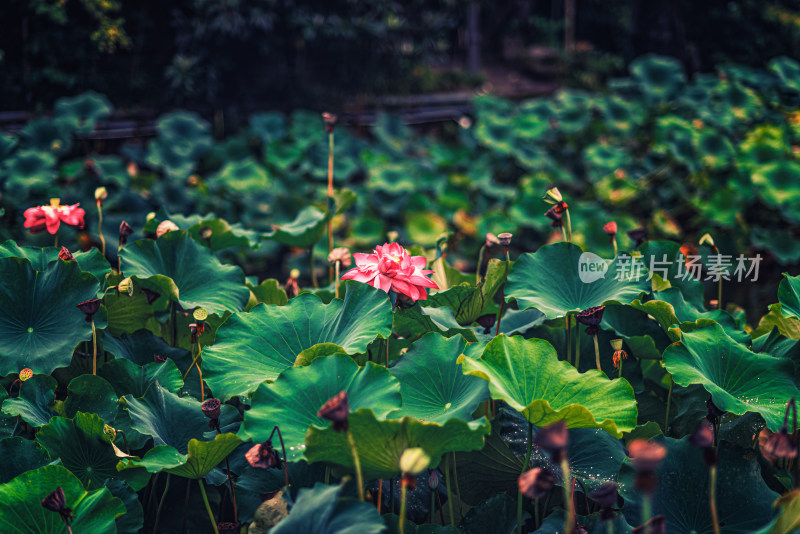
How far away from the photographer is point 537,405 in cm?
81

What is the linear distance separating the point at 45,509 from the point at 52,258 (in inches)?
21.3

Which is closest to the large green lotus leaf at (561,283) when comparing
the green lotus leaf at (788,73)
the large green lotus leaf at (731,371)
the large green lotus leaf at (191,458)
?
the large green lotus leaf at (731,371)

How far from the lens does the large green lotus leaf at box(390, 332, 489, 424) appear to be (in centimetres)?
96

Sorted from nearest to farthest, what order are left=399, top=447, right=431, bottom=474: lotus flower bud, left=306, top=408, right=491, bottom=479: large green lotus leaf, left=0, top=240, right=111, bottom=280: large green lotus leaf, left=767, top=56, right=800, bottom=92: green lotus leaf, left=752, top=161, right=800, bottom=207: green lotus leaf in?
left=399, top=447, right=431, bottom=474: lotus flower bud
left=306, top=408, right=491, bottom=479: large green lotus leaf
left=0, top=240, right=111, bottom=280: large green lotus leaf
left=752, top=161, right=800, bottom=207: green lotus leaf
left=767, top=56, right=800, bottom=92: green lotus leaf

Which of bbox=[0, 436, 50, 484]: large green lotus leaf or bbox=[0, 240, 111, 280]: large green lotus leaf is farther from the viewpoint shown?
bbox=[0, 240, 111, 280]: large green lotus leaf

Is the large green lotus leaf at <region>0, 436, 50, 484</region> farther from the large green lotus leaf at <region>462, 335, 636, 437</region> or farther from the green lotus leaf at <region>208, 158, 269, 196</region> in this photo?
the green lotus leaf at <region>208, 158, 269, 196</region>

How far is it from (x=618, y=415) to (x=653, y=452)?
353 mm

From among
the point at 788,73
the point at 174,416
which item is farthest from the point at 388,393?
the point at 788,73

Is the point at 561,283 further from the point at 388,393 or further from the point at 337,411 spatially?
the point at 337,411

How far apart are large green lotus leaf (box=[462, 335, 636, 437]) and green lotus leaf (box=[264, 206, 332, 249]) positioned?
0.73 meters

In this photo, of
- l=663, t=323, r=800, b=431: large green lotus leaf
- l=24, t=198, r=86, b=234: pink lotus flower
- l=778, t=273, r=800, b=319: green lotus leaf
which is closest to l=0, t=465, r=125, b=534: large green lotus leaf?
l=24, t=198, r=86, b=234: pink lotus flower

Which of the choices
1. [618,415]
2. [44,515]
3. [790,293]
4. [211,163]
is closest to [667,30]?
[211,163]

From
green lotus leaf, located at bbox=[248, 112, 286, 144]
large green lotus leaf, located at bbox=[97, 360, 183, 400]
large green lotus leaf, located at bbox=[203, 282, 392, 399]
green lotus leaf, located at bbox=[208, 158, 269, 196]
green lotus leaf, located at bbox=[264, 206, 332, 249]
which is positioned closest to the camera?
large green lotus leaf, located at bbox=[203, 282, 392, 399]

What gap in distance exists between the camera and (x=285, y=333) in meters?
1.06
